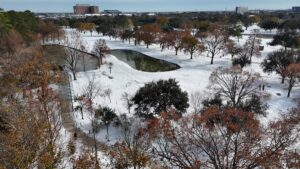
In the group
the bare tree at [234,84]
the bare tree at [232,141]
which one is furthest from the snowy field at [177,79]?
the bare tree at [232,141]

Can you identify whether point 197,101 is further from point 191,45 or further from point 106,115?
point 191,45

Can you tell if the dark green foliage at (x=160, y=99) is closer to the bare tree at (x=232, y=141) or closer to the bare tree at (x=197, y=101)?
the bare tree at (x=197, y=101)

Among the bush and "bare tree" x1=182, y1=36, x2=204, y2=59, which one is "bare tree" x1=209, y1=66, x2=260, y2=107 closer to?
the bush

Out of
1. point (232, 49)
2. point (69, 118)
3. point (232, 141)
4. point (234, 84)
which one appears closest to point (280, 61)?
point (232, 49)

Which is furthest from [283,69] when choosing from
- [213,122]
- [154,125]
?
[154,125]

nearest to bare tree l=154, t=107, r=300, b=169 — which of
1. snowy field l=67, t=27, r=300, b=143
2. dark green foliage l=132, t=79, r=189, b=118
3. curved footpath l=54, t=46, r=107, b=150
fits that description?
dark green foliage l=132, t=79, r=189, b=118

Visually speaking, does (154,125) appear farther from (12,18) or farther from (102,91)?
(12,18)
